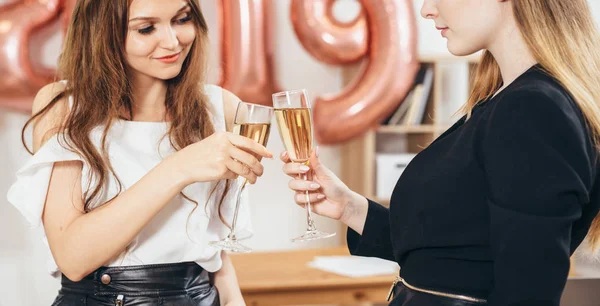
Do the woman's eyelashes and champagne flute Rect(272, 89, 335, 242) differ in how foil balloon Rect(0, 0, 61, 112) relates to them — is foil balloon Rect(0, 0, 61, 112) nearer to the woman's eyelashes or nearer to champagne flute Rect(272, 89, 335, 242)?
the woman's eyelashes

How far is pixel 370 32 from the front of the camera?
3.13 meters

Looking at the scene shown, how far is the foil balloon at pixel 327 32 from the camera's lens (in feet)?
9.99

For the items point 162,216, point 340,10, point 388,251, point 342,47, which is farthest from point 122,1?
point 340,10

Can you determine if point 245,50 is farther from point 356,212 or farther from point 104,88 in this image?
point 356,212

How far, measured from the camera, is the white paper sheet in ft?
9.71

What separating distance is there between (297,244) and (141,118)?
228cm

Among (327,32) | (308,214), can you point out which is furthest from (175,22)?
(327,32)

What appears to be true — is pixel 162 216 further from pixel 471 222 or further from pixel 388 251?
pixel 471 222

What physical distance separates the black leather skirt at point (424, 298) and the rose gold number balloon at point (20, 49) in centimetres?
218

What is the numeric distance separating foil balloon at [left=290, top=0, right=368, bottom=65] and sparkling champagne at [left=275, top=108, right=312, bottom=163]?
1.75 m

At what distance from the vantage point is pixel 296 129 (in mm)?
1357

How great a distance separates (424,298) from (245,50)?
79.6 inches

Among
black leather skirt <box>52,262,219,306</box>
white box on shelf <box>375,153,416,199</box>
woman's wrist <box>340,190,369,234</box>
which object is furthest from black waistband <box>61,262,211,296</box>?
white box on shelf <box>375,153,416,199</box>

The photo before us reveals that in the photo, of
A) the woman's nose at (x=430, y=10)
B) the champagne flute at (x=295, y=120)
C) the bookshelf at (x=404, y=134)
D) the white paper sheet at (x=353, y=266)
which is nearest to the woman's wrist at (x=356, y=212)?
the champagne flute at (x=295, y=120)
